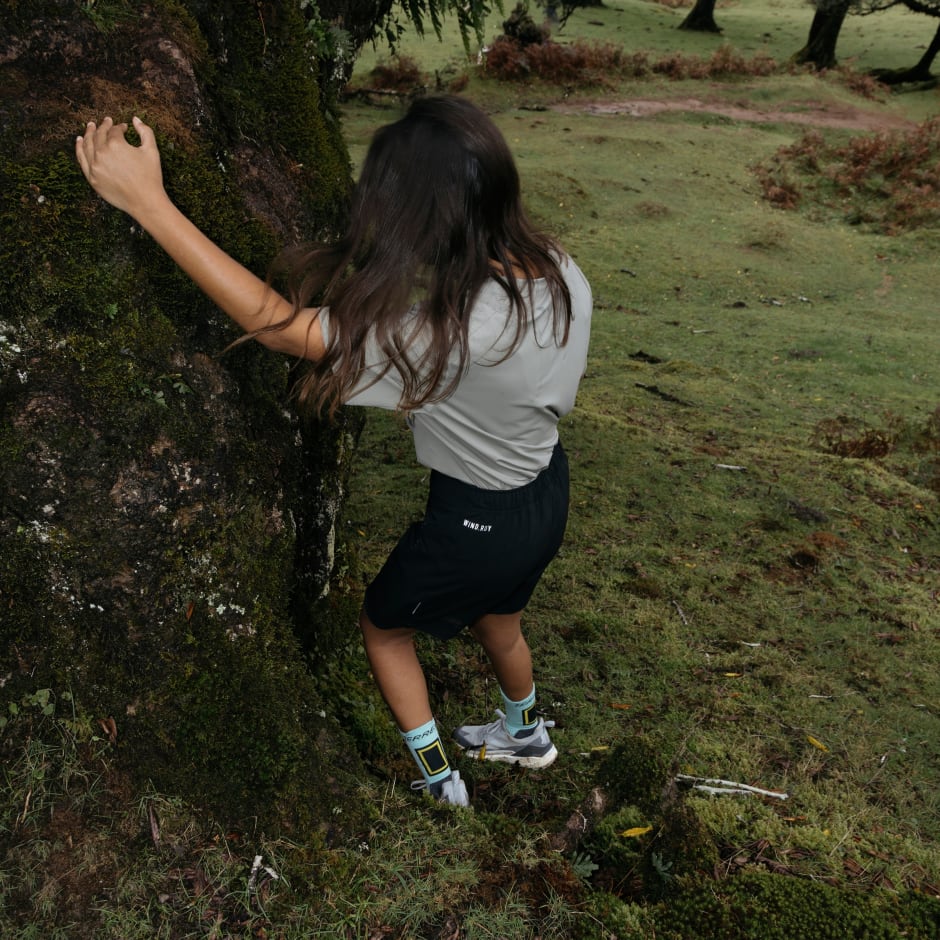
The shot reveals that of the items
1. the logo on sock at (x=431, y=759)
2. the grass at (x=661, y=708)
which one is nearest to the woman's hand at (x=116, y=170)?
the grass at (x=661, y=708)

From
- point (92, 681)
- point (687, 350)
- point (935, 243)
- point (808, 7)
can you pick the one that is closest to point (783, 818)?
point (92, 681)

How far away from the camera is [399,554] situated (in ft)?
8.82

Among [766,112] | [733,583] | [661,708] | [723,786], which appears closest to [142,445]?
[723,786]

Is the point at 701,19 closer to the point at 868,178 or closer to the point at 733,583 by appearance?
the point at 868,178

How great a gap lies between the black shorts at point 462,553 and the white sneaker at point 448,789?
1.65 feet

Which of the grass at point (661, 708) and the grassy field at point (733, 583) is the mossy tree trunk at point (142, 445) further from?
the grassy field at point (733, 583)

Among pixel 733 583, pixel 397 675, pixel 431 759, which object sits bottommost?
pixel 733 583

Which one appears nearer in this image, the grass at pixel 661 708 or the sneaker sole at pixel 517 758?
the grass at pixel 661 708

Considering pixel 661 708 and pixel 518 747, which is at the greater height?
pixel 518 747

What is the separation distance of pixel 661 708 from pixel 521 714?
0.82m

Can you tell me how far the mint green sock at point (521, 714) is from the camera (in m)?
3.22

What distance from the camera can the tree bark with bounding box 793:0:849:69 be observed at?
87.4ft

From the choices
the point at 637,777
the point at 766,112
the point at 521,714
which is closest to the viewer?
the point at 637,777

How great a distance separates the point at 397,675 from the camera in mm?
2834
